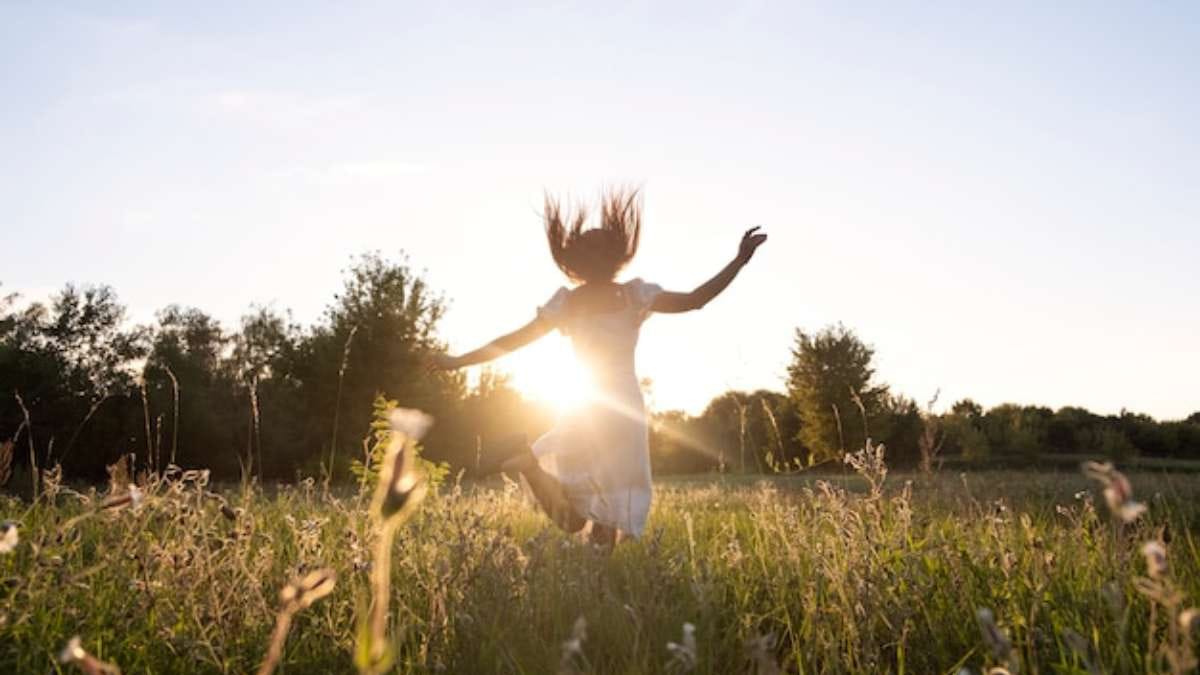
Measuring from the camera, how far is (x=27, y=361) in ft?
103

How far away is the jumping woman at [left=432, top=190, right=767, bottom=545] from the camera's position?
5.72m

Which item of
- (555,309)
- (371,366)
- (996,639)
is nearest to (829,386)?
(371,366)

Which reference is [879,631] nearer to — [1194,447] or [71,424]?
[71,424]

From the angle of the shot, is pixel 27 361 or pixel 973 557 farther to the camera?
pixel 27 361

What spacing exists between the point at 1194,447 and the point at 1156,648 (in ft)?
130

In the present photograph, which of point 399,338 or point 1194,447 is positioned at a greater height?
point 399,338

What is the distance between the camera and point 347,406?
2828 cm

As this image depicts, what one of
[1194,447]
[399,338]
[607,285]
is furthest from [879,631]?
[1194,447]

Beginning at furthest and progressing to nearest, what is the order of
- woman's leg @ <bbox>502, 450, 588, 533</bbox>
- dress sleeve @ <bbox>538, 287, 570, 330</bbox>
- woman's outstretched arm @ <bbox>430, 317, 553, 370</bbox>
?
dress sleeve @ <bbox>538, 287, 570, 330</bbox> < woman's outstretched arm @ <bbox>430, 317, 553, 370</bbox> < woman's leg @ <bbox>502, 450, 588, 533</bbox>

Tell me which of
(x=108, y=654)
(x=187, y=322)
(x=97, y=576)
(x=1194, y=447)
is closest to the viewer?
(x=108, y=654)

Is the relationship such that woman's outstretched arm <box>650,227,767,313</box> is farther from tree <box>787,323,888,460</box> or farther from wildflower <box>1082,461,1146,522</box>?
tree <box>787,323,888,460</box>

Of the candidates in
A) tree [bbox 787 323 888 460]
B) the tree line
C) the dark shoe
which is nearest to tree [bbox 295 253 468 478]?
the tree line

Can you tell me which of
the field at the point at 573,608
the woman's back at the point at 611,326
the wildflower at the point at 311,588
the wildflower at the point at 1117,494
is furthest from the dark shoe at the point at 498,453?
the wildflower at the point at 1117,494

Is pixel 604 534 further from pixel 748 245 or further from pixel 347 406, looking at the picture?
pixel 347 406
